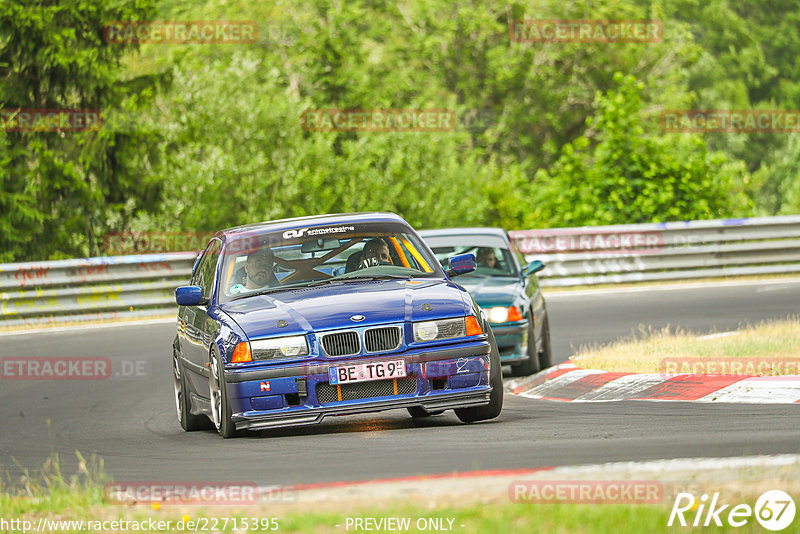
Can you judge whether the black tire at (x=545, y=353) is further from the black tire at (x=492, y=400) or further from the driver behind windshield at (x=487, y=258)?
the black tire at (x=492, y=400)

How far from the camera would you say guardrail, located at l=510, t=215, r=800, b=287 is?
75.0 feet

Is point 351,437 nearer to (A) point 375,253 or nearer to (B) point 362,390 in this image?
(B) point 362,390

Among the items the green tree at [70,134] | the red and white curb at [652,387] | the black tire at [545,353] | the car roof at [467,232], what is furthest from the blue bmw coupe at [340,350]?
the green tree at [70,134]

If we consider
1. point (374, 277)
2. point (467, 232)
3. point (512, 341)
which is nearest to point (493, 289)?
point (512, 341)

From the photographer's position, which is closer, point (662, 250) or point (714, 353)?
point (714, 353)

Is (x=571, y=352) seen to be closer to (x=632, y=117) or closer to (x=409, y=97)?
(x=632, y=117)

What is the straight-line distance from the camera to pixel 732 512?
490 centimetres

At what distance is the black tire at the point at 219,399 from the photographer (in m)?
8.60

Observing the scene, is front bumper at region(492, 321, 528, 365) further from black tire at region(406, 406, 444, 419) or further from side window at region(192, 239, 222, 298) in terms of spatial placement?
black tire at region(406, 406, 444, 419)

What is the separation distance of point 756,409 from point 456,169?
96.5ft

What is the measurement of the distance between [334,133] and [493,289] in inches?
896

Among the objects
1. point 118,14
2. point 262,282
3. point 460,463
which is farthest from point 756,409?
point 118,14

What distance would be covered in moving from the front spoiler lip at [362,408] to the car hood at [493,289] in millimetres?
4159

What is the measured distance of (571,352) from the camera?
48.2 feet
